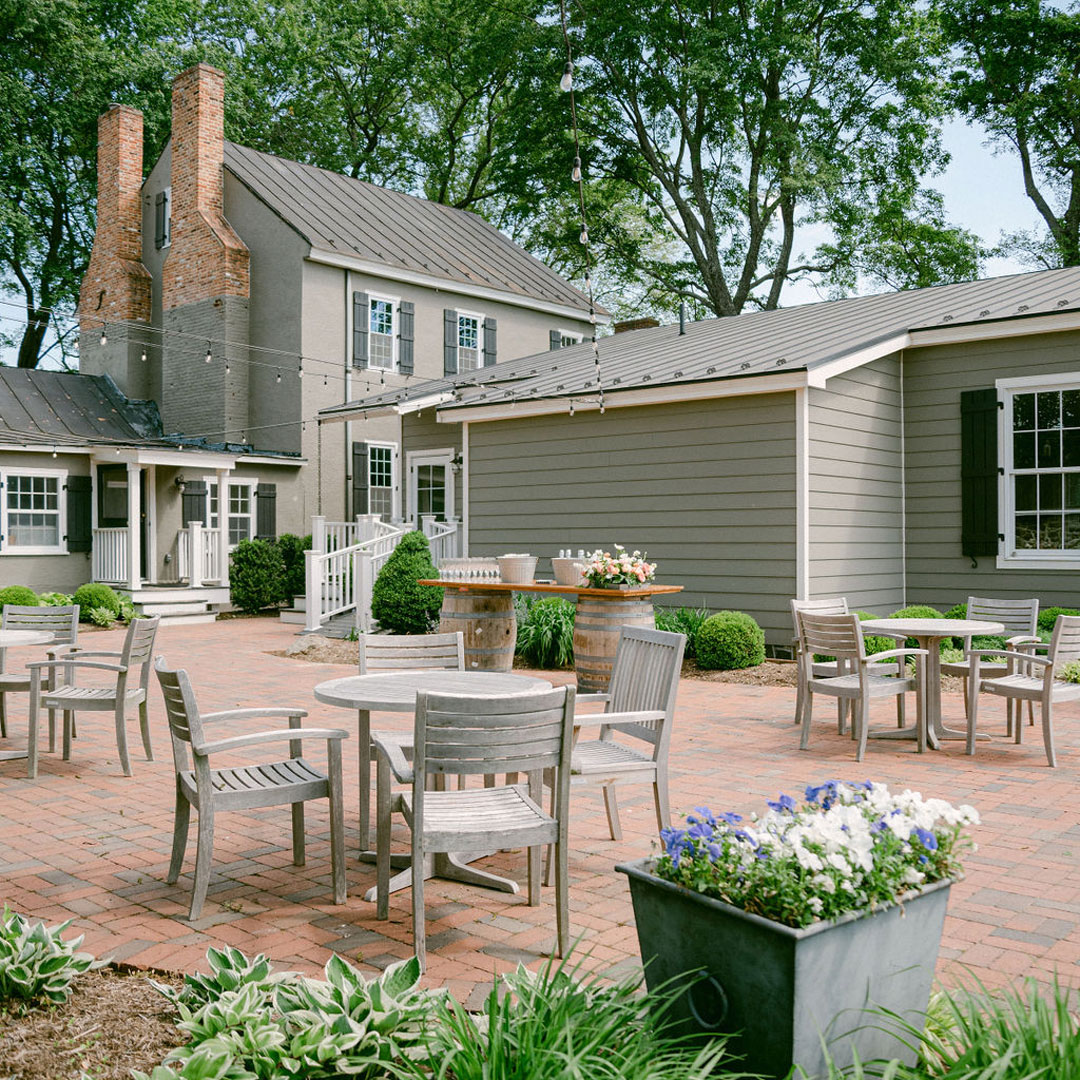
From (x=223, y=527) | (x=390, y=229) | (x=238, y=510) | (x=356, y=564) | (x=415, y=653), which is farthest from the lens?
(x=390, y=229)

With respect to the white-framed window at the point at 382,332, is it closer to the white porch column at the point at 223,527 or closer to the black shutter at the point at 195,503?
the white porch column at the point at 223,527

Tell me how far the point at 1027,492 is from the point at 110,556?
50.5ft

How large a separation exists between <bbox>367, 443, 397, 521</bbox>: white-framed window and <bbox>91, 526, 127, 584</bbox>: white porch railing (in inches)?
193

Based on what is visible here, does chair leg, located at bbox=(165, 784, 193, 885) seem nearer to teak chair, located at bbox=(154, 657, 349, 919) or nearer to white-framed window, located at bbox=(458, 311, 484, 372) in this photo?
teak chair, located at bbox=(154, 657, 349, 919)

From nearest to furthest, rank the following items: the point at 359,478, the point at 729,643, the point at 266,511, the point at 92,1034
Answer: the point at 92,1034 → the point at 729,643 → the point at 266,511 → the point at 359,478

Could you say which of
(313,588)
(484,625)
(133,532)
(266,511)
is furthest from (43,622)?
(266,511)

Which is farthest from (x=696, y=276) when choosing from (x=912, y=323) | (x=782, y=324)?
(x=912, y=323)

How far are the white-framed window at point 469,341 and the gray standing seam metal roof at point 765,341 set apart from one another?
612cm

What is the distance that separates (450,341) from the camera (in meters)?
23.5

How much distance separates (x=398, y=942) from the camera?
382 centimetres

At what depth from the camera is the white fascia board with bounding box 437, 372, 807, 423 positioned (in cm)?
1157

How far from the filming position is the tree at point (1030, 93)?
23891mm

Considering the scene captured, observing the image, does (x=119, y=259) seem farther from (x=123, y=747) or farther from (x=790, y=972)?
(x=790, y=972)

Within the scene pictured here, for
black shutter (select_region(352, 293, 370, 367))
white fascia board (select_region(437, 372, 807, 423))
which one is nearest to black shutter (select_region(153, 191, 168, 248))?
black shutter (select_region(352, 293, 370, 367))
